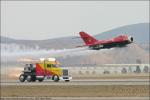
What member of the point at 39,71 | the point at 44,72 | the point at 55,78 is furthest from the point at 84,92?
the point at 39,71

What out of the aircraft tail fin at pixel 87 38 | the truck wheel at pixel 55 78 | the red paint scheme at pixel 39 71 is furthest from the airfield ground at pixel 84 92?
the aircraft tail fin at pixel 87 38

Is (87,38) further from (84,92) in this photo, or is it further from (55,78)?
(84,92)

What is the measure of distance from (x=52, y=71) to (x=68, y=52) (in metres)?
19.6

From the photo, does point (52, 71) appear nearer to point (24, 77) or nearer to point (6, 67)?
→ point (24, 77)

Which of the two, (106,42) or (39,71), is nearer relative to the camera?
(39,71)

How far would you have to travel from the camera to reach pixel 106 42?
100m

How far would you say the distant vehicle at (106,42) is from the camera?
316ft

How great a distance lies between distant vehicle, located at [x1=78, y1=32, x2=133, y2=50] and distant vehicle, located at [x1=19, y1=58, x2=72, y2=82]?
1535 cm

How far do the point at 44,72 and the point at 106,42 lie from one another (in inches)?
747

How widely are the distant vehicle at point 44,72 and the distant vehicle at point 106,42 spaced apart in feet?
50.4

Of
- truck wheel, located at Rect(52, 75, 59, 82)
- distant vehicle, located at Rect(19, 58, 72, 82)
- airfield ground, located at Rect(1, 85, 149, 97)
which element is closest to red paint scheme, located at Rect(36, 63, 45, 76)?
distant vehicle, located at Rect(19, 58, 72, 82)

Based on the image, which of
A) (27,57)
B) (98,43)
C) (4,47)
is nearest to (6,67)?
(4,47)

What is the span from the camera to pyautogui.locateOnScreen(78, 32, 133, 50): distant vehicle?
3797 inches

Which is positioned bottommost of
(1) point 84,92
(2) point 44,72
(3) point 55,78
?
(1) point 84,92
